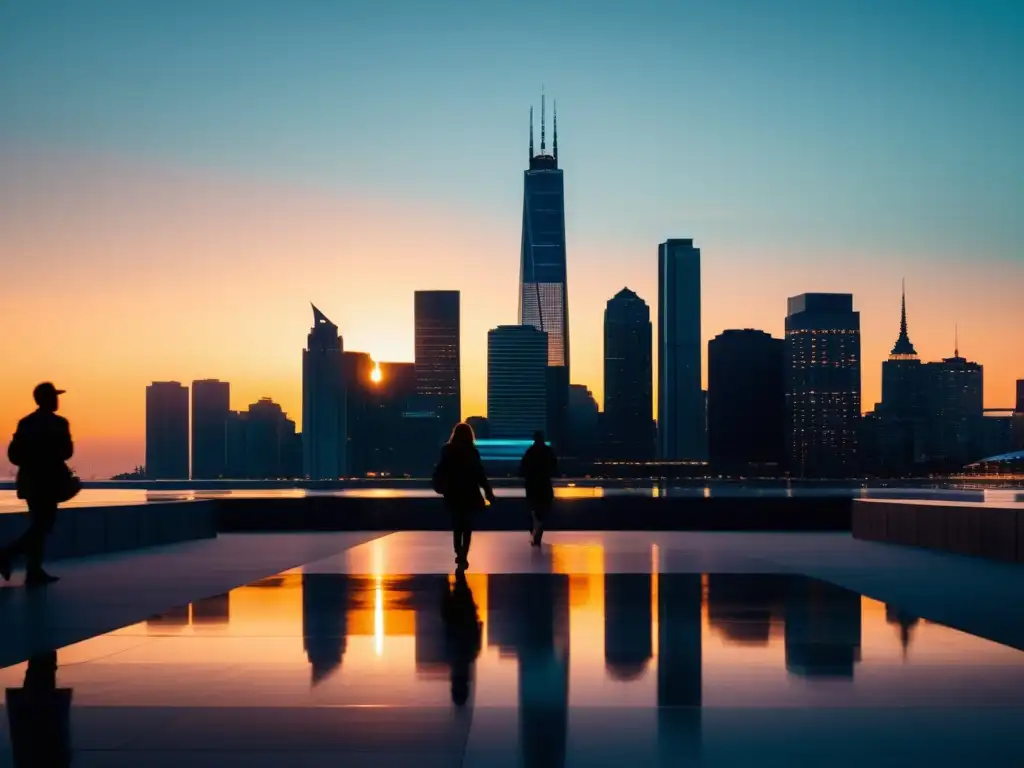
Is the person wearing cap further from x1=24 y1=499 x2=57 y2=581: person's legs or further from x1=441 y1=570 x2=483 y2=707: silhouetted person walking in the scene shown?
x1=441 y1=570 x2=483 y2=707: silhouetted person walking

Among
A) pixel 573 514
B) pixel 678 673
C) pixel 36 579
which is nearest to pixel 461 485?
pixel 36 579

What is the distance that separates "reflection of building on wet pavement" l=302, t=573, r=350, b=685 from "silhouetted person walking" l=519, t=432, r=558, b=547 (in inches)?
209

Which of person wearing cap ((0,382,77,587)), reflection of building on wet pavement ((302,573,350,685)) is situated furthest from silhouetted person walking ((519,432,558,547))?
person wearing cap ((0,382,77,587))

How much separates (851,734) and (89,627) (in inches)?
256

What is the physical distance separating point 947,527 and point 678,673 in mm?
12597

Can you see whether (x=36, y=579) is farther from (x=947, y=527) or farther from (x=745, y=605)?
(x=947, y=527)

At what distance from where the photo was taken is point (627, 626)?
392 inches

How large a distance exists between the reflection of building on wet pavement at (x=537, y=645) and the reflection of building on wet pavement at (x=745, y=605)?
132 centimetres

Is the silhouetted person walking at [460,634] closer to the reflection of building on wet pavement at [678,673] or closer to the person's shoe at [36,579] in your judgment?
the reflection of building on wet pavement at [678,673]

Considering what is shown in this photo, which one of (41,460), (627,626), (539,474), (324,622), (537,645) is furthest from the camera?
(539,474)

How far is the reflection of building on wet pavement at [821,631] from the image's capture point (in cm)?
805

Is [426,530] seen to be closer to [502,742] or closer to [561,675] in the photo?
[561,675]

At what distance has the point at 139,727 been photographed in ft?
20.4

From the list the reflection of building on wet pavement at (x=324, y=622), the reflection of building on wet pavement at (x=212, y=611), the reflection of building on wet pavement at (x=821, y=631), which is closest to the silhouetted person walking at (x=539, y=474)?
the reflection of building on wet pavement at (x=324, y=622)
